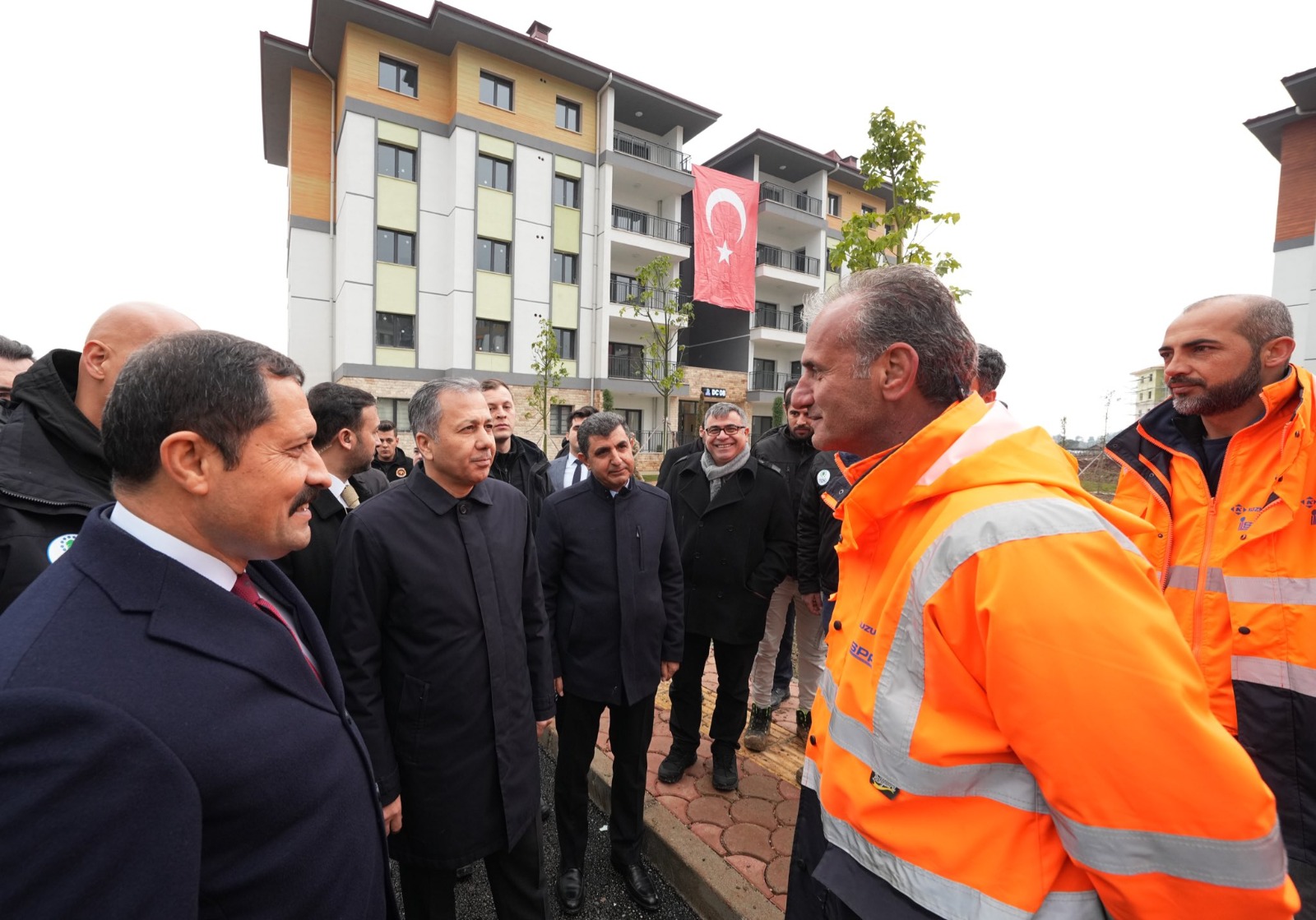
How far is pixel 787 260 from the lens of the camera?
3259 cm

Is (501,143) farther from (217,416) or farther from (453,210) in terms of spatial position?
(217,416)

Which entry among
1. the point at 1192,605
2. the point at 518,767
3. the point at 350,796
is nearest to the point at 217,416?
the point at 350,796

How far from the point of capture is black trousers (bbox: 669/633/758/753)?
405 centimetres

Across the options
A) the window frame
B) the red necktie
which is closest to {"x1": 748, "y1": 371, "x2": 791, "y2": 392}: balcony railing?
the window frame

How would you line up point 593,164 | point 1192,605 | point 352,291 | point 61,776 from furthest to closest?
point 593,164, point 352,291, point 1192,605, point 61,776

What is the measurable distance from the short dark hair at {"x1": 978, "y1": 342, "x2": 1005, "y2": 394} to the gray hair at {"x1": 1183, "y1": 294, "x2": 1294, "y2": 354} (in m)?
1.19

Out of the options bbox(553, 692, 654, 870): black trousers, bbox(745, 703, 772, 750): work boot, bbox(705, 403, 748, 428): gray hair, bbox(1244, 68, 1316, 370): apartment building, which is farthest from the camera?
bbox(1244, 68, 1316, 370): apartment building

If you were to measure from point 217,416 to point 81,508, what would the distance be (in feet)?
3.02

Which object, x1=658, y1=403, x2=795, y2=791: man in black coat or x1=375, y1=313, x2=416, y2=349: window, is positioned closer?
x1=658, y1=403, x2=795, y2=791: man in black coat

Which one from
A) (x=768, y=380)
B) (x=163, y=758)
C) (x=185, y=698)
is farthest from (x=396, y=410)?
(x=163, y=758)

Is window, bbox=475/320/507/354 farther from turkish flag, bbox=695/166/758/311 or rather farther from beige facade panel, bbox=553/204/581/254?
turkish flag, bbox=695/166/758/311

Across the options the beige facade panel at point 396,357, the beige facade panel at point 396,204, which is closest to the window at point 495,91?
the beige facade panel at point 396,204

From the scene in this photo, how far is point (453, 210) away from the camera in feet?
73.0

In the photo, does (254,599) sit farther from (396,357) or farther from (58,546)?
(396,357)
